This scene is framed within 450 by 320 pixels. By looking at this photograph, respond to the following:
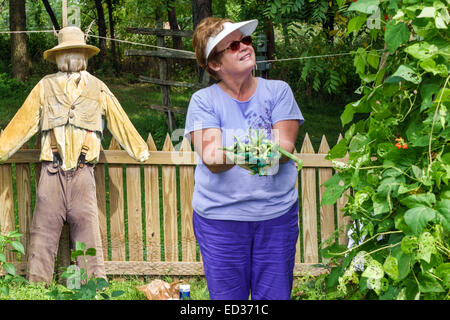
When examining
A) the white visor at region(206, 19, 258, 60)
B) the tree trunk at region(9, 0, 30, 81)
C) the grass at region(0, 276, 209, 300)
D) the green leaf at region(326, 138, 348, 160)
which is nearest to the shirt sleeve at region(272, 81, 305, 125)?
the white visor at region(206, 19, 258, 60)

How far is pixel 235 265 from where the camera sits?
276 centimetres

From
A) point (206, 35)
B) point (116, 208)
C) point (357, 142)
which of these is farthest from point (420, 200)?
point (116, 208)

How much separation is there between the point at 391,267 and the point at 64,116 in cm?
307

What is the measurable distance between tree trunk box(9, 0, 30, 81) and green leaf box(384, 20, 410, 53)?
1074cm

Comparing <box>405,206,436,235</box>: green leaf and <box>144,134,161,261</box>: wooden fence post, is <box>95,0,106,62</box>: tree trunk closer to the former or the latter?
<box>144,134,161,261</box>: wooden fence post

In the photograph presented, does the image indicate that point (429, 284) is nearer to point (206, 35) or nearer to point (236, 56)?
point (236, 56)

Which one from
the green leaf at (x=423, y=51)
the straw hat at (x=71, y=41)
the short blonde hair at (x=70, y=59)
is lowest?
the green leaf at (x=423, y=51)

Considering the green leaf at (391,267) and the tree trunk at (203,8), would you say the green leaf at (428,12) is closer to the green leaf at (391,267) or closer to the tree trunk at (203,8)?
the green leaf at (391,267)

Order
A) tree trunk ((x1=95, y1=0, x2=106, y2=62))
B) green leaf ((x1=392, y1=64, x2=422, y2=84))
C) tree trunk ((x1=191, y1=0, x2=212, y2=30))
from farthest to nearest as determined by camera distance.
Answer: tree trunk ((x1=95, y1=0, x2=106, y2=62)), tree trunk ((x1=191, y1=0, x2=212, y2=30)), green leaf ((x1=392, y1=64, x2=422, y2=84))

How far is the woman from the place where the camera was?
2.68 m

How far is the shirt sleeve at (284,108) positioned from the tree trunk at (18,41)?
9811mm

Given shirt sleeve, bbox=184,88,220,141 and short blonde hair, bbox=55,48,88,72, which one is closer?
shirt sleeve, bbox=184,88,220,141

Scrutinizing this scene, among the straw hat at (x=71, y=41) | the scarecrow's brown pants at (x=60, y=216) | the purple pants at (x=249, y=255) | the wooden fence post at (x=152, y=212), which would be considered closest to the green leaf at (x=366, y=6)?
the purple pants at (x=249, y=255)

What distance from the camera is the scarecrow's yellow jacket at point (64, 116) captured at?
425 centimetres
